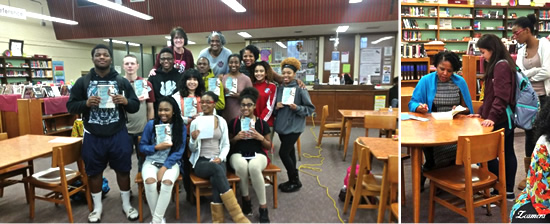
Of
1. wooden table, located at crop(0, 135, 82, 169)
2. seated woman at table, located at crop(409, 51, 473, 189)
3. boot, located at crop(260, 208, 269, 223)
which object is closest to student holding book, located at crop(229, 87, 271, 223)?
boot, located at crop(260, 208, 269, 223)

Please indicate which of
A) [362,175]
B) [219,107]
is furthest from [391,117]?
[219,107]

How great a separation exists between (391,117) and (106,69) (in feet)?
9.15

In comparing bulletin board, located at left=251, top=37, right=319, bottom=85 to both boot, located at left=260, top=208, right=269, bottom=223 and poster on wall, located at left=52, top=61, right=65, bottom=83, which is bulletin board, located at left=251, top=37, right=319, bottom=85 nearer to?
boot, located at left=260, top=208, right=269, bottom=223

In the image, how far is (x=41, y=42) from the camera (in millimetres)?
8289

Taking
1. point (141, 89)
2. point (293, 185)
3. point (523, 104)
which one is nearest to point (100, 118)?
point (141, 89)

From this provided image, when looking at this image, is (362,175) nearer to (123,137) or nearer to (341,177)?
(341,177)

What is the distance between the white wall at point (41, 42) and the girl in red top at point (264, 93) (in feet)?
20.7

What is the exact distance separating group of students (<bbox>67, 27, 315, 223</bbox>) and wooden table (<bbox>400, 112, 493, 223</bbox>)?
916 mm

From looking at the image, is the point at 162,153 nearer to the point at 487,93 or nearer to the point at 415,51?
the point at 487,93

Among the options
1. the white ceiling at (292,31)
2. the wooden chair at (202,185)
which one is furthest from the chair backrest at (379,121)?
the white ceiling at (292,31)

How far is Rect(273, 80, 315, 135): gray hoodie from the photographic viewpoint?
2516 mm

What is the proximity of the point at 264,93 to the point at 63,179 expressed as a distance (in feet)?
5.20

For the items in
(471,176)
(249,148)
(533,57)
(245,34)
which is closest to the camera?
(471,176)

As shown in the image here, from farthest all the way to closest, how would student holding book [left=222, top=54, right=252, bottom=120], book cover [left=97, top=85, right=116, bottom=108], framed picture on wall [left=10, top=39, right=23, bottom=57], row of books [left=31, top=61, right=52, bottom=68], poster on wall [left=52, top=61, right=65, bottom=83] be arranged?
poster on wall [left=52, top=61, right=65, bottom=83] < row of books [left=31, top=61, right=52, bottom=68] < framed picture on wall [left=10, top=39, right=23, bottom=57] < student holding book [left=222, top=54, right=252, bottom=120] < book cover [left=97, top=85, right=116, bottom=108]
